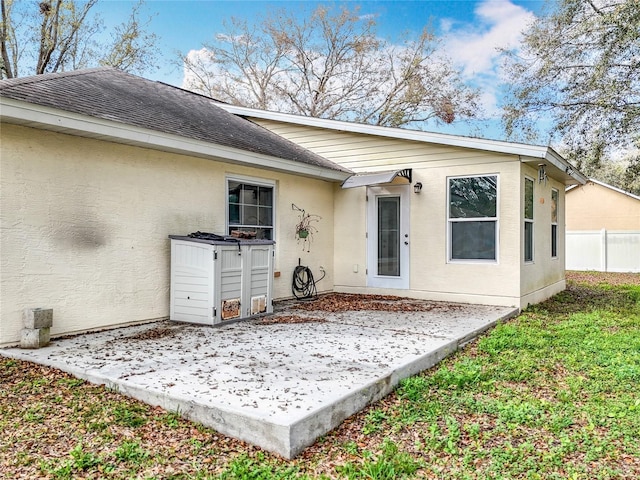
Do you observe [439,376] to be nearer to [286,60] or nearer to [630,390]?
[630,390]

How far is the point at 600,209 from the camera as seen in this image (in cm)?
1938

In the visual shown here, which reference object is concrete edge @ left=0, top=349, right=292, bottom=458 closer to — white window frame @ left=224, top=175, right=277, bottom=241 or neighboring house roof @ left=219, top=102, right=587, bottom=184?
white window frame @ left=224, top=175, right=277, bottom=241

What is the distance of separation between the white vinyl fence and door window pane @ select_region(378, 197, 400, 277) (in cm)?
1196

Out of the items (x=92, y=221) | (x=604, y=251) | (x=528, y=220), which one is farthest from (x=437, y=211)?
(x=604, y=251)

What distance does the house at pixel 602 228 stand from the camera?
1648 cm

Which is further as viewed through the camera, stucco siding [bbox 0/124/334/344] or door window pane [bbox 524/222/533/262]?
door window pane [bbox 524/222/533/262]

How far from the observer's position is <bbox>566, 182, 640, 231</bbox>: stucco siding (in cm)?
1895

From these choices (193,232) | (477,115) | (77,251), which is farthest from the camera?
(477,115)

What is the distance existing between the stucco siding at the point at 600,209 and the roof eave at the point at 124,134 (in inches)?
654

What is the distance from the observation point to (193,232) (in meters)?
6.39

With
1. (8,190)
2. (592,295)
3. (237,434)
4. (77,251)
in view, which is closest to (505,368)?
(237,434)

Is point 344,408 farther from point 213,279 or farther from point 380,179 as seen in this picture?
point 380,179

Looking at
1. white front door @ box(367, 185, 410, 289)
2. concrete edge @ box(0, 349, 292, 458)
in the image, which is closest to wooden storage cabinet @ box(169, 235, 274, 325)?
concrete edge @ box(0, 349, 292, 458)

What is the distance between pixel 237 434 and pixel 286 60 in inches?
758
